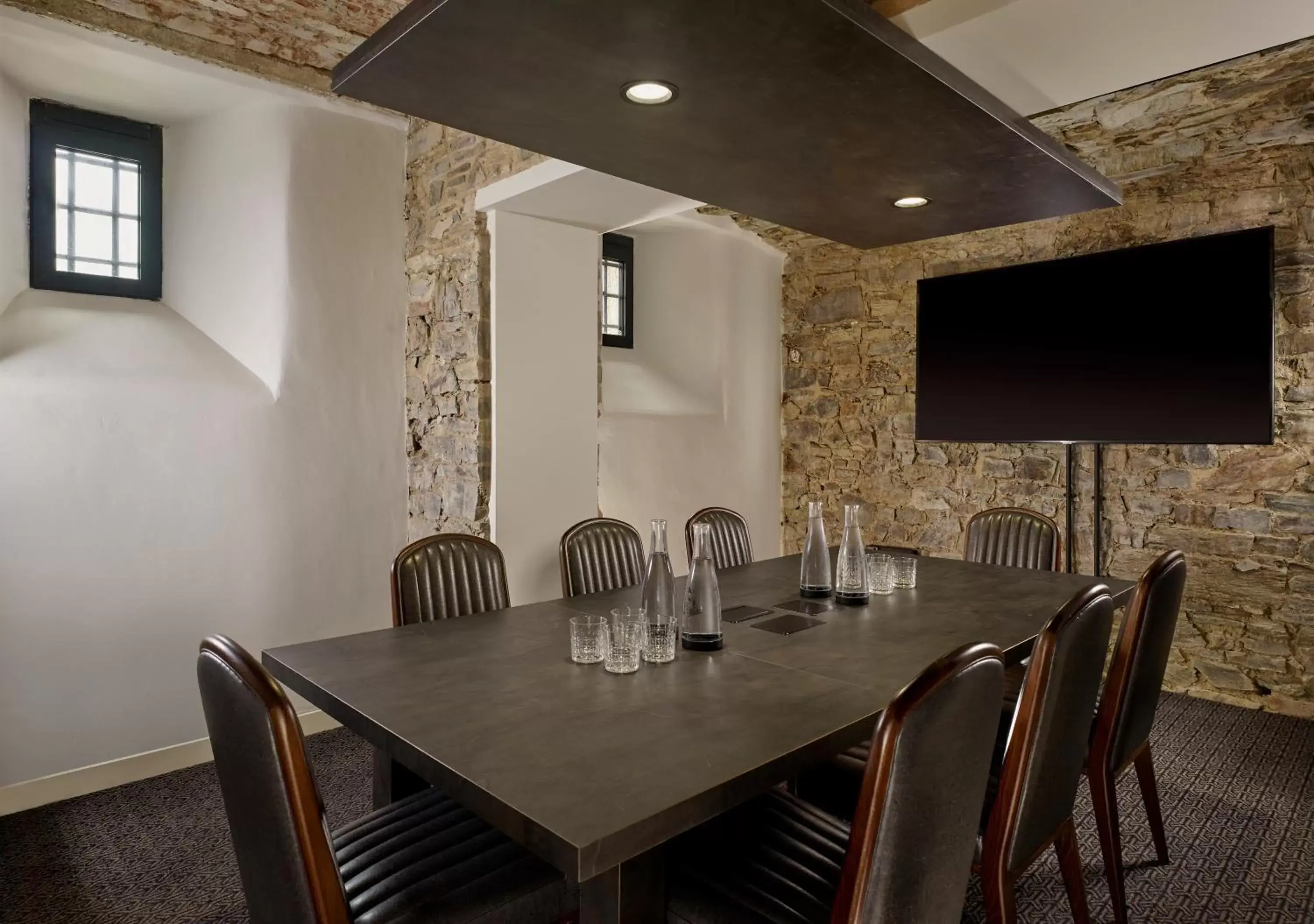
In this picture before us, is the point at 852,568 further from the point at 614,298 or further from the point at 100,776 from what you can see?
the point at 614,298

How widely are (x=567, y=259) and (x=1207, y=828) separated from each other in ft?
10.0

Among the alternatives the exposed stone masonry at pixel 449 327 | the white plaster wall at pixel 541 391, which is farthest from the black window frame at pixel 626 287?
the exposed stone masonry at pixel 449 327

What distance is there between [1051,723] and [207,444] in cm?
296

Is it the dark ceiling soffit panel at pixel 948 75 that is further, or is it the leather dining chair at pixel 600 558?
the leather dining chair at pixel 600 558

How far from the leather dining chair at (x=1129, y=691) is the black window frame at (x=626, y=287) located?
3.22 metres

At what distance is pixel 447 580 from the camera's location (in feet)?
7.68

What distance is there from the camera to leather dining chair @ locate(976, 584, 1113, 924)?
1.36 m

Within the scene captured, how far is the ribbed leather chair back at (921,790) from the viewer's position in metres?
1.00

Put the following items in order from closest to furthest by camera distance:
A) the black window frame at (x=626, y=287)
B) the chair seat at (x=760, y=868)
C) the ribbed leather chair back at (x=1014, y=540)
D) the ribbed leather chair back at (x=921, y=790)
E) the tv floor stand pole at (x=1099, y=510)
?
Result: the ribbed leather chair back at (x=921, y=790) < the chair seat at (x=760, y=868) < the ribbed leather chair back at (x=1014, y=540) < the tv floor stand pole at (x=1099, y=510) < the black window frame at (x=626, y=287)

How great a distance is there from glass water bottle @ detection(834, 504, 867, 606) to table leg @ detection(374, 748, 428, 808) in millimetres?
1191

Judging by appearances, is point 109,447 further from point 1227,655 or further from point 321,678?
point 1227,655

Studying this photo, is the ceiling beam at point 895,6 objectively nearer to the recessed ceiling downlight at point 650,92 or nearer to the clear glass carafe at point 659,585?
the recessed ceiling downlight at point 650,92

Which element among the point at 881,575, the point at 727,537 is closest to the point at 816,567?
the point at 881,575

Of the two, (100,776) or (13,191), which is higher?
(13,191)
